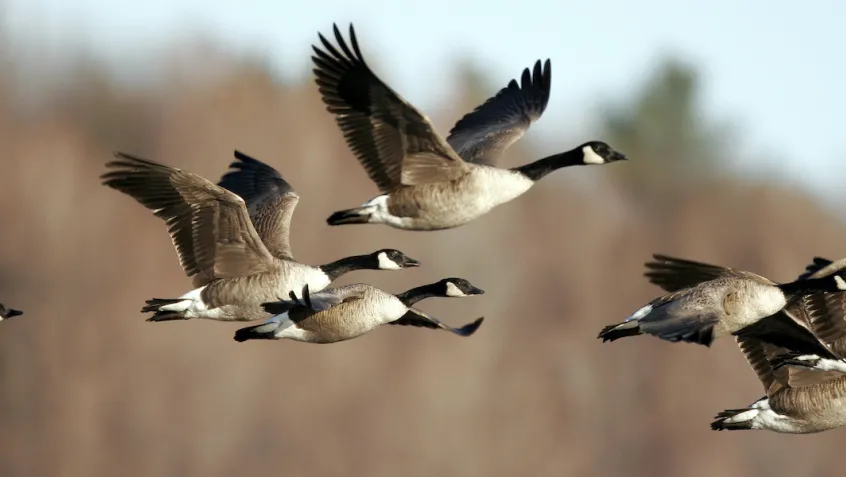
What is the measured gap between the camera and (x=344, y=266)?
1121cm

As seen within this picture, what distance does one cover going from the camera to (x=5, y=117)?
27.8 m

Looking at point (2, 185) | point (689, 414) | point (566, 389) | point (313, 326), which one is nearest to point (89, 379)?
point (2, 185)

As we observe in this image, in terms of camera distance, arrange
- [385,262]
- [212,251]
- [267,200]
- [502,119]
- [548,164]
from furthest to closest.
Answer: [502,119]
[267,200]
[385,262]
[548,164]
[212,251]

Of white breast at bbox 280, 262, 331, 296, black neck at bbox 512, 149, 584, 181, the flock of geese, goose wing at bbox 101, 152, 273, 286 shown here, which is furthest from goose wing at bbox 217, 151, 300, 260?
black neck at bbox 512, 149, 584, 181

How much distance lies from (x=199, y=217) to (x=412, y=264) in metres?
1.79

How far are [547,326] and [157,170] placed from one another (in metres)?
21.8

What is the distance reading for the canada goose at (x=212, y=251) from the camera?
34.1ft

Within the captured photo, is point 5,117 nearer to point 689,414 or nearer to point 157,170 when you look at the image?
point 689,414

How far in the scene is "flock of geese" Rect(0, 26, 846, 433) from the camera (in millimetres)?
10219

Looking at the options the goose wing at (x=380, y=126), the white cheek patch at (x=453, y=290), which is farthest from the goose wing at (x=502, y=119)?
the goose wing at (x=380, y=126)

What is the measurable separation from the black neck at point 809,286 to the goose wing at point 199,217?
3.71 meters

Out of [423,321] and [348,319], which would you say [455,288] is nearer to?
[423,321]

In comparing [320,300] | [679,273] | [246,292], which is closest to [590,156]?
[679,273]

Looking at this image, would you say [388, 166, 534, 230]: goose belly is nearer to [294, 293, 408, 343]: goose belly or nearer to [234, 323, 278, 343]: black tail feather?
[294, 293, 408, 343]: goose belly
